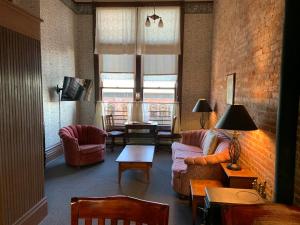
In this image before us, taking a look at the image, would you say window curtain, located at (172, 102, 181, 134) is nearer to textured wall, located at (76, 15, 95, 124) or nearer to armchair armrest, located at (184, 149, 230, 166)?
textured wall, located at (76, 15, 95, 124)

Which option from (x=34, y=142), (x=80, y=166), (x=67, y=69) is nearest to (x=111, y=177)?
(x=80, y=166)

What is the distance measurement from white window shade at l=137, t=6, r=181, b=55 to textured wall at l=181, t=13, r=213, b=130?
295 millimetres

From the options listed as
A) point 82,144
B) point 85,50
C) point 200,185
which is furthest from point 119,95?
point 200,185

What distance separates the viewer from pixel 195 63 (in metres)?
7.32

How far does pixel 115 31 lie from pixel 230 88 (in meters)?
4.03

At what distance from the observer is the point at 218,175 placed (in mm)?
3721

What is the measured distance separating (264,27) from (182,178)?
2366 millimetres

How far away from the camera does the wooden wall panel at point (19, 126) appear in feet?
8.20

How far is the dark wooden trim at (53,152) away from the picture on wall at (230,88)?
4049mm

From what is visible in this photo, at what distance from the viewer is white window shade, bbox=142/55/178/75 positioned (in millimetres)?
7312

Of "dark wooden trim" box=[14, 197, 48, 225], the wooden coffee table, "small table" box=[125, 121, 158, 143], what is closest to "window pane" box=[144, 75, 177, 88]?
"small table" box=[125, 121, 158, 143]

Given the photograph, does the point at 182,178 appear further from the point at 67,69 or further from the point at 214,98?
the point at 67,69

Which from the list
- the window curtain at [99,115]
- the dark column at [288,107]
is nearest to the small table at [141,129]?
the window curtain at [99,115]

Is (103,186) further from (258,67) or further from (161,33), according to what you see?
(161,33)
